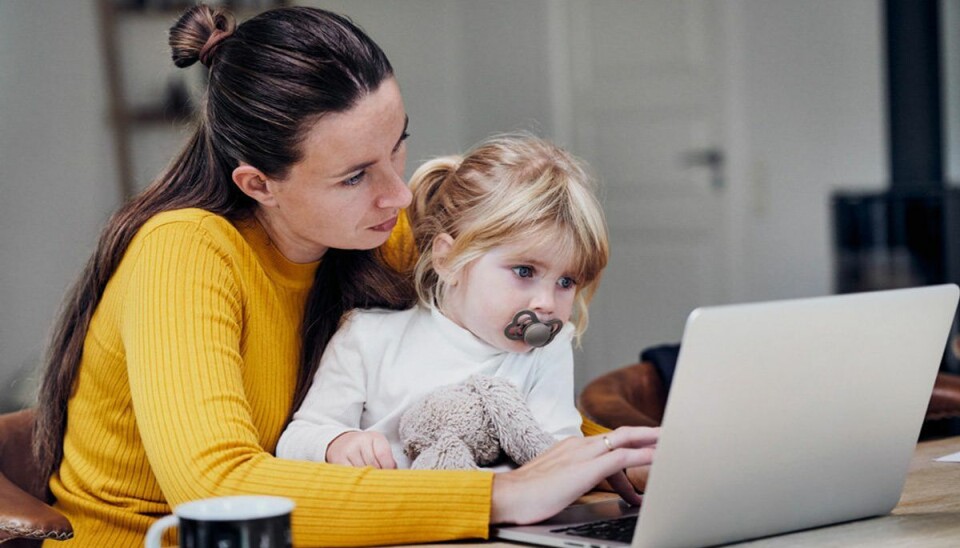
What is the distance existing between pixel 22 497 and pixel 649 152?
382 centimetres

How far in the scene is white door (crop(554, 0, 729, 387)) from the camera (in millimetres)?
4797

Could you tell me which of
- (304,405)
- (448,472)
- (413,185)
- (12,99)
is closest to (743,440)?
(448,472)

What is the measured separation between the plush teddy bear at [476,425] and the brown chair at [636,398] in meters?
0.42

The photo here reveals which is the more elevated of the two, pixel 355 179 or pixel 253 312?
pixel 355 179

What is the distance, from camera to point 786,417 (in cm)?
105

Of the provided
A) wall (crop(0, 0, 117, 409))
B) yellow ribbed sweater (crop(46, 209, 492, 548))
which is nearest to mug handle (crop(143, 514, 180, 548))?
yellow ribbed sweater (crop(46, 209, 492, 548))

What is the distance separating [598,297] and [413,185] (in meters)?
3.48

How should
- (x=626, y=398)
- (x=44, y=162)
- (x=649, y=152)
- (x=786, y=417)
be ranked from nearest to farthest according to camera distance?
1. (x=786, y=417)
2. (x=626, y=398)
3. (x=44, y=162)
4. (x=649, y=152)

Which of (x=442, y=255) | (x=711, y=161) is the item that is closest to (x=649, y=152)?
(x=711, y=161)

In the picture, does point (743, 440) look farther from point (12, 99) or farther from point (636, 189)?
point (636, 189)

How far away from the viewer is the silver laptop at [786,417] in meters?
0.99

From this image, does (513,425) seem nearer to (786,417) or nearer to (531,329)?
(531,329)

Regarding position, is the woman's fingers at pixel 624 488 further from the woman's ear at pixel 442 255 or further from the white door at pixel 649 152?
the white door at pixel 649 152

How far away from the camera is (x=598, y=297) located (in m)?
5.08
